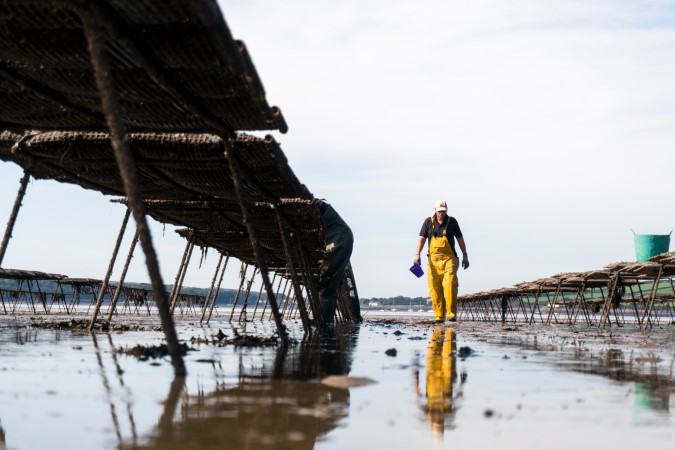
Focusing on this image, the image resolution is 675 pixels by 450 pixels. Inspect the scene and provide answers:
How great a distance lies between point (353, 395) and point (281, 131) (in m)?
2.73

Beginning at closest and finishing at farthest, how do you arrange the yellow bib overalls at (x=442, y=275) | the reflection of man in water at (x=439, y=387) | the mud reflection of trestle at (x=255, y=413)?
1. the mud reflection of trestle at (x=255, y=413)
2. the reflection of man in water at (x=439, y=387)
3. the yellow bib overalls at (x=442, y=275)

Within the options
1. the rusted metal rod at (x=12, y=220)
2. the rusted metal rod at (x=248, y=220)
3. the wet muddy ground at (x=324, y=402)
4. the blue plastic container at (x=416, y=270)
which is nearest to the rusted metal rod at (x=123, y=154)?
the wet muddy ground at (x=324, y=402)

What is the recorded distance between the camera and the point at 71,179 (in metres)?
7.84

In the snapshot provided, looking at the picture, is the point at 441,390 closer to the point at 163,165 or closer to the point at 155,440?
the point at 155,440

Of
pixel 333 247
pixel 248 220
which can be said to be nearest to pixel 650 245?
pixel 333 247

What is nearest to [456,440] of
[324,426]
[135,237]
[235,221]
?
[324,426]

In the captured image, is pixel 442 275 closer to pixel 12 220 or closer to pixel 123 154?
pixel 12 220

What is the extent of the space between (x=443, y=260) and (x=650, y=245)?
14.5 ft

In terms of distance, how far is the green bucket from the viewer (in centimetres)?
1476

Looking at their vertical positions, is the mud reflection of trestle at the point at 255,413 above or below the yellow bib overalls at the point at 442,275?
below

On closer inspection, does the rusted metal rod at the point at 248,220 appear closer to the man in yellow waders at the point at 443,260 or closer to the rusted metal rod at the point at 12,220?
the rusted metal rod at the point at 12,220

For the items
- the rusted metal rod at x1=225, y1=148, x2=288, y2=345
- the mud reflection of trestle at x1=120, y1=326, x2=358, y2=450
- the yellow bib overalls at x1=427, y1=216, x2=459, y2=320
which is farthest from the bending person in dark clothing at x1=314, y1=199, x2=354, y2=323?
the mud reflection of trestle at x1=120, y1=326, x2=358, y2=450

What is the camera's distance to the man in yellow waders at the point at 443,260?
1387 cm

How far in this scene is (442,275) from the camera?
14133mm
